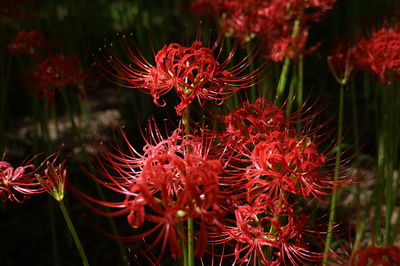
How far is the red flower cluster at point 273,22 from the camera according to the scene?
190cm

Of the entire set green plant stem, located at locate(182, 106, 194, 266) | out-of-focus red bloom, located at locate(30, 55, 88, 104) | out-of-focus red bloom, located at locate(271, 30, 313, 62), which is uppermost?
out-of-focus red bloom, located at locate(30, 55, 88, 104)

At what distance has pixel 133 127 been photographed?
336 cm

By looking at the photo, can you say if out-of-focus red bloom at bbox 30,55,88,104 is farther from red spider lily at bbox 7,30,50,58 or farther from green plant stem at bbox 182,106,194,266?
green plant stem at bbox 182,106,194,266

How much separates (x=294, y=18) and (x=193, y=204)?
155 cm

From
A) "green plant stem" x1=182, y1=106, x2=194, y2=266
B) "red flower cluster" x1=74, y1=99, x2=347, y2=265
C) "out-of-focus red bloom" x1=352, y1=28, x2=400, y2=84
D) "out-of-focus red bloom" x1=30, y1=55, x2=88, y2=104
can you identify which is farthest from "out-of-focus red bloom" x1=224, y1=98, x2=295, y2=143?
"out-of-focus red bloom" x1=30, y1=55, x2=88, y2=104

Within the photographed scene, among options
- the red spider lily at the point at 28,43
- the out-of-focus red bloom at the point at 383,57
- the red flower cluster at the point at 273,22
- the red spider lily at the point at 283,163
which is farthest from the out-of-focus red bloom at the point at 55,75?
the out-of-focus red bloom at the point at 383,57

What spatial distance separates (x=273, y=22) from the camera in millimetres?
2047

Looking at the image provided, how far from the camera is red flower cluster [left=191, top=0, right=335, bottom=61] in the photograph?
1900 millimetres

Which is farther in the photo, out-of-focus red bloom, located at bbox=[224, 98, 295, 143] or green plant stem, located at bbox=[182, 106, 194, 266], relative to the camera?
out-of-focus red bloom, located at bbox=[224, 98, 295, 143]

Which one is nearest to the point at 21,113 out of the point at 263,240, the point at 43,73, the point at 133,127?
the point at 133,127

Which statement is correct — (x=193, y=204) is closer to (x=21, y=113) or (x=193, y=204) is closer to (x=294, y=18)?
(x=294, y=18)

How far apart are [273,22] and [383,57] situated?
0.56 metres

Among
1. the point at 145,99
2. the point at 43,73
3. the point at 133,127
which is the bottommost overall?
the point at 133,127

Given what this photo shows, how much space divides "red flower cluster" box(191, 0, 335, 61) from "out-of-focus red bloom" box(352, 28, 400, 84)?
0.93ft
